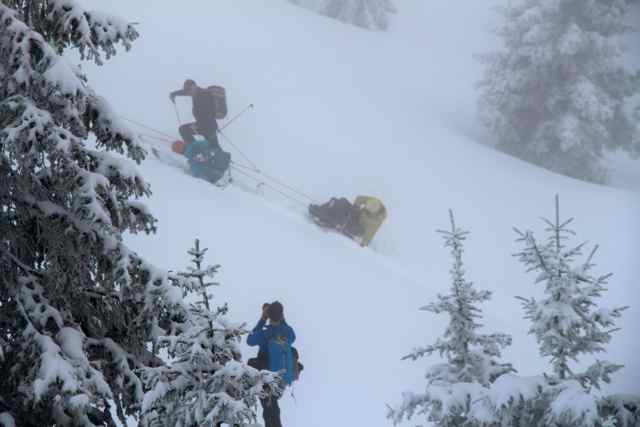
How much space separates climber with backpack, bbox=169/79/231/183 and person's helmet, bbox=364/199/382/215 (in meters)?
3.17

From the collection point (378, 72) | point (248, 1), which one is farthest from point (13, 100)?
point (248, 1)

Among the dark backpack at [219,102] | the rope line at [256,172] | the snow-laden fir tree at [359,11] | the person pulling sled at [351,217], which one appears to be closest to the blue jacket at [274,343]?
the person pulling sled at [351,217]

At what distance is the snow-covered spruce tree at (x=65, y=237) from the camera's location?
3.70m

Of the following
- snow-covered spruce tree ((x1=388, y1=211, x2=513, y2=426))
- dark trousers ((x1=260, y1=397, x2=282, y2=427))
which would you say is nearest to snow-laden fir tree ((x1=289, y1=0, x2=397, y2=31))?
dark trousers ((x1=260, y1=397, x2=282, y2=427))

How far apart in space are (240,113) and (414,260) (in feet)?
23.9

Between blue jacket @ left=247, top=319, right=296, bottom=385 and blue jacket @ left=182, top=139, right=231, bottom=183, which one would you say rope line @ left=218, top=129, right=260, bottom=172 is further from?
blue jacket @ left=247, top=319, right=296, bottom=385

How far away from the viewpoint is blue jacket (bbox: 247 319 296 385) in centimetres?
694

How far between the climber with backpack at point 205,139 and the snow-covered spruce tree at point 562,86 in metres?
12.2

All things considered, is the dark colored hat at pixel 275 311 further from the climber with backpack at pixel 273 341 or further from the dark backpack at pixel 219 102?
the dark backpack at pixel 219 102

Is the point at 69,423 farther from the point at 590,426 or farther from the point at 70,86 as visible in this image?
the point at 590,426

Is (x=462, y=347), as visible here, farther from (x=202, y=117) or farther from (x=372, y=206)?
(x=202, y=117)

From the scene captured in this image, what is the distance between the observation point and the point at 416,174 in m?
19.1

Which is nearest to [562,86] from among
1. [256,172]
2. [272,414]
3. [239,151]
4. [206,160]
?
[239,151]

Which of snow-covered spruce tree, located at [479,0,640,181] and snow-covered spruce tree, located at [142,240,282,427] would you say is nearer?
snow-covered spruce tree, located at [142,240,282,427]
